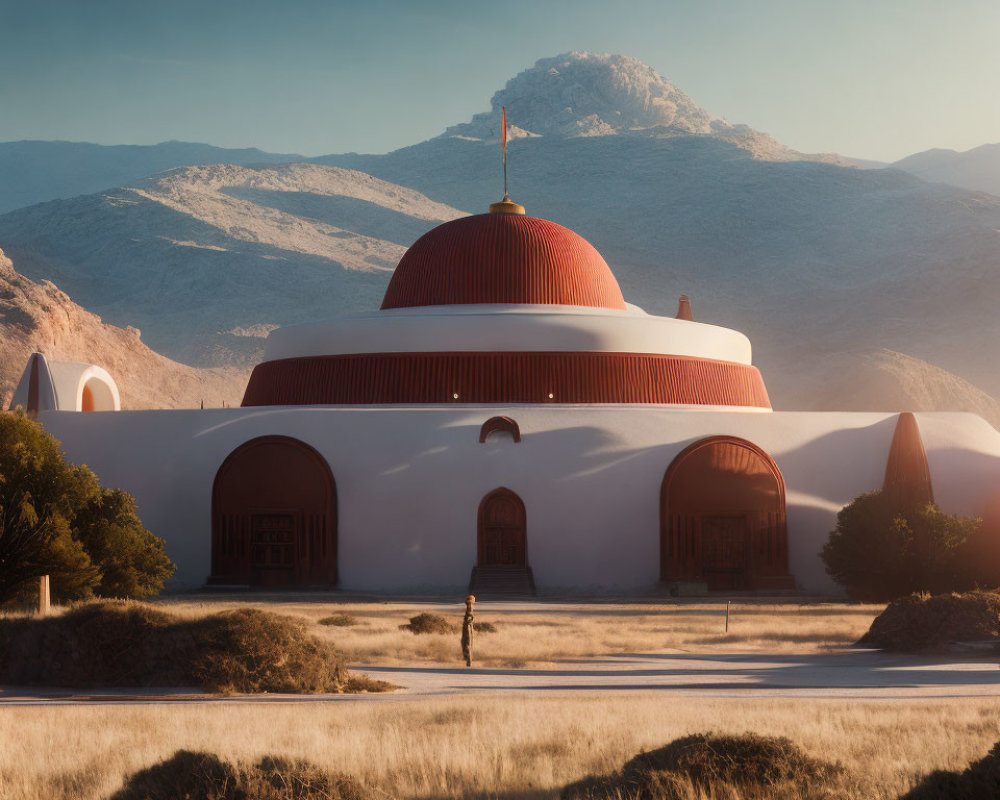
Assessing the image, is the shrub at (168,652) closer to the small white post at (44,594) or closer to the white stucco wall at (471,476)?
the small white post at (44,594)

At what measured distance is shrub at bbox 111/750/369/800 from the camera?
26.9 feet

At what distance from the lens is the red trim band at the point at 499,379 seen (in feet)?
111

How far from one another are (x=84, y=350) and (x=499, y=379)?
169ft

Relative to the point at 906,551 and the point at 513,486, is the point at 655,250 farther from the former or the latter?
the point at 906,551

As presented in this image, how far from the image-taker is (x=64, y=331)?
75.8 meters

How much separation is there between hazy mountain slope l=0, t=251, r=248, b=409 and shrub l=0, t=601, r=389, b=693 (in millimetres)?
52633

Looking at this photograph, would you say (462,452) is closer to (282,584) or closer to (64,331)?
(282,584)

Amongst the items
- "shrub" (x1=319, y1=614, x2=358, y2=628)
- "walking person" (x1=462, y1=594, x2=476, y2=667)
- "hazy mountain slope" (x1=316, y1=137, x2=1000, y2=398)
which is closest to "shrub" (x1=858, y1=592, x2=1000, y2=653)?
"walking person" (x1=462, y1=594, x2=476, y2=667)

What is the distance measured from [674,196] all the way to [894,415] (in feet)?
402

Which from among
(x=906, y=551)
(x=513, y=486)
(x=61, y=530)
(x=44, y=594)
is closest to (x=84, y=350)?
(x=513, y=486)

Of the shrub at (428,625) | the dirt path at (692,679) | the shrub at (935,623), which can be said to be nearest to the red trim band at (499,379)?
the shrub at (428,625)

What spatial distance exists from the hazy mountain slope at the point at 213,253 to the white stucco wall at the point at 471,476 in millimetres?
71809

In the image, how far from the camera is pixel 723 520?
31281 mm

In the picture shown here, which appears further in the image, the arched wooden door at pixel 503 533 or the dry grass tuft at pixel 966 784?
the arched wooden door at pixel 503 533
